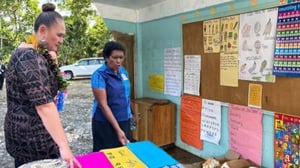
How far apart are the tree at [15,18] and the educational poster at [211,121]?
36.8 feet

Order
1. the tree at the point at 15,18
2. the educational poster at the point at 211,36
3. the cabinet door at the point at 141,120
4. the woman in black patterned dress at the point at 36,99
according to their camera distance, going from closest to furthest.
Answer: the woman in black patterned dress at the point at 36,99
the educational poster at the point at 211,36
the cabinet door at the point at 141,120
the tree at the point at 15,18

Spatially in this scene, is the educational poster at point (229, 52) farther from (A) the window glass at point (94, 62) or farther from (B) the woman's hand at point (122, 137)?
(A) the window glass at point (94, 62)

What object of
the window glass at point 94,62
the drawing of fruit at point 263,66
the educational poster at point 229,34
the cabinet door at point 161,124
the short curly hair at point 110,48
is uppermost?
the educational poster at point 229,34

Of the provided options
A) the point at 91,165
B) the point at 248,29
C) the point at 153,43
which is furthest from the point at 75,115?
the point at 91,165

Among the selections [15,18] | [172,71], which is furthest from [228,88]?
[15,18]

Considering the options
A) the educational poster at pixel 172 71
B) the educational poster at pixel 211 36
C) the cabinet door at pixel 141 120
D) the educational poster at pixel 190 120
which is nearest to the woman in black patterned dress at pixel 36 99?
the educational poster at pixel 211 36

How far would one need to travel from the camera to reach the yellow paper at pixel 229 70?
2.66 meters

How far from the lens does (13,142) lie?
1356mm

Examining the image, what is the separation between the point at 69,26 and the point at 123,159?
14.8 meters

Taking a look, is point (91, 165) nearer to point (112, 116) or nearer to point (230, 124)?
point (112, 116)

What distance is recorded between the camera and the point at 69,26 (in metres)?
15.3

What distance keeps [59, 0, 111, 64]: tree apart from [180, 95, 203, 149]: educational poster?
11886 millimetres

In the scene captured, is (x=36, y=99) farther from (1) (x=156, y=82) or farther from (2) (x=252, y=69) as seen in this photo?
(1) (x=156, y=82)

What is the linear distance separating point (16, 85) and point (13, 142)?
278mm
